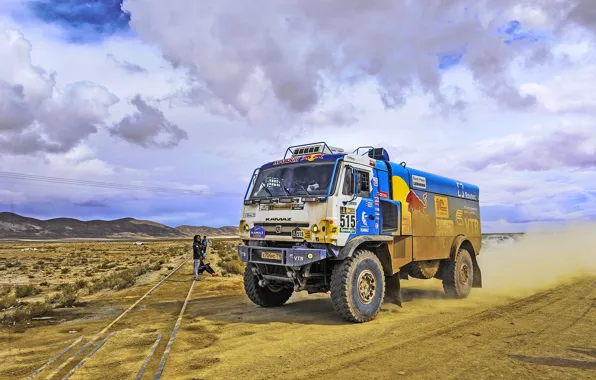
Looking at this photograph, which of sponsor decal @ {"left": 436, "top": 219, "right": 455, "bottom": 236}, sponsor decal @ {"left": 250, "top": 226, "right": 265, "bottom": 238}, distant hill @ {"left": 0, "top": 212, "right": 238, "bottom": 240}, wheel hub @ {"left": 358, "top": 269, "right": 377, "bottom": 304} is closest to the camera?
wheel hub @ {"left": 358, "top": 269, "right": 377, "bottom": 304}

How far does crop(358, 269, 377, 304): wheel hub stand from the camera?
8734 millimetres

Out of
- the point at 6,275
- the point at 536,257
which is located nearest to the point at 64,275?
the point at 6,275

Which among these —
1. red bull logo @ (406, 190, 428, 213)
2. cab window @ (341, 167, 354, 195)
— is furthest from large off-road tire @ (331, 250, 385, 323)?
red bull logo @ (406, 190, 428, 213)

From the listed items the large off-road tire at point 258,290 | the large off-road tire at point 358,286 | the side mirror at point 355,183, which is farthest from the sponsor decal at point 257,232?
the side mirror at point 355,183

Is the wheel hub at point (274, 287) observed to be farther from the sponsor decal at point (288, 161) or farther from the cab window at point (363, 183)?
the cab window at point (363, 183)

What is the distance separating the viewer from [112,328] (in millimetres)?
8523

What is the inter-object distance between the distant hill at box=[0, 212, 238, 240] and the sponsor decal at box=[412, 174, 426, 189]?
15007cm

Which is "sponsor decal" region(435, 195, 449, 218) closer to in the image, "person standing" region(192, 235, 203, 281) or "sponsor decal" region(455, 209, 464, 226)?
"sponsor decal" region(455, 209, 464, 226)

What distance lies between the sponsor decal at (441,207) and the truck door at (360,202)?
3072 mm

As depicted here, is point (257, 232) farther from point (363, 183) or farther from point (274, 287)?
point (363, 183)

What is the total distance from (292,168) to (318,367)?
15.8ft

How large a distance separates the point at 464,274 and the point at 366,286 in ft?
17.4

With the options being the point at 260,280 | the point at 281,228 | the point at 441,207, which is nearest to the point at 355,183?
the point at 281,228

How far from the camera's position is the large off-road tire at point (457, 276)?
479 inches
